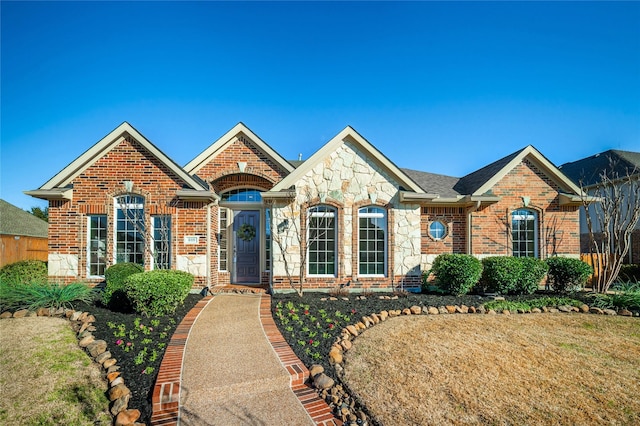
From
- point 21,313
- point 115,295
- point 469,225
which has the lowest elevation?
point 21,313

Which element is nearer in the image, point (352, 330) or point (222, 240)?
point (352, 330)

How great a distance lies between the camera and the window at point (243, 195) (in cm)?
1162

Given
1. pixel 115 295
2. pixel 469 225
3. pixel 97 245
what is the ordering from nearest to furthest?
pixel 115 295, pixel 97 245, pixel 469 225

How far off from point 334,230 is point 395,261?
219 cm

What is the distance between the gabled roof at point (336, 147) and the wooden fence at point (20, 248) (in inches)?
563

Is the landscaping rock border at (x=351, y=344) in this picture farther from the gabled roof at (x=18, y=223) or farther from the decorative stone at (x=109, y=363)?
the gabled roof at (x=18, y=223)

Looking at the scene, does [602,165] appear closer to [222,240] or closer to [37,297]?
[222,240]

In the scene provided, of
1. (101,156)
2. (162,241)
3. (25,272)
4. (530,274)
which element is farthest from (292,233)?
(25,272)

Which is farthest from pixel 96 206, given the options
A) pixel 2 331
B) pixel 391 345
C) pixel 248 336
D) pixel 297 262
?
pixel 391 345

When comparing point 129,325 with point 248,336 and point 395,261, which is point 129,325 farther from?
point 395,261

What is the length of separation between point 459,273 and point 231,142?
884cm

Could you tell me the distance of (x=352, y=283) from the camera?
9.84 meters

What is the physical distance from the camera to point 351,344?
5.71 m

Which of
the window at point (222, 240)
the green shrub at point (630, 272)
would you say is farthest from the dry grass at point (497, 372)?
the green shrub at point (630, 272)
